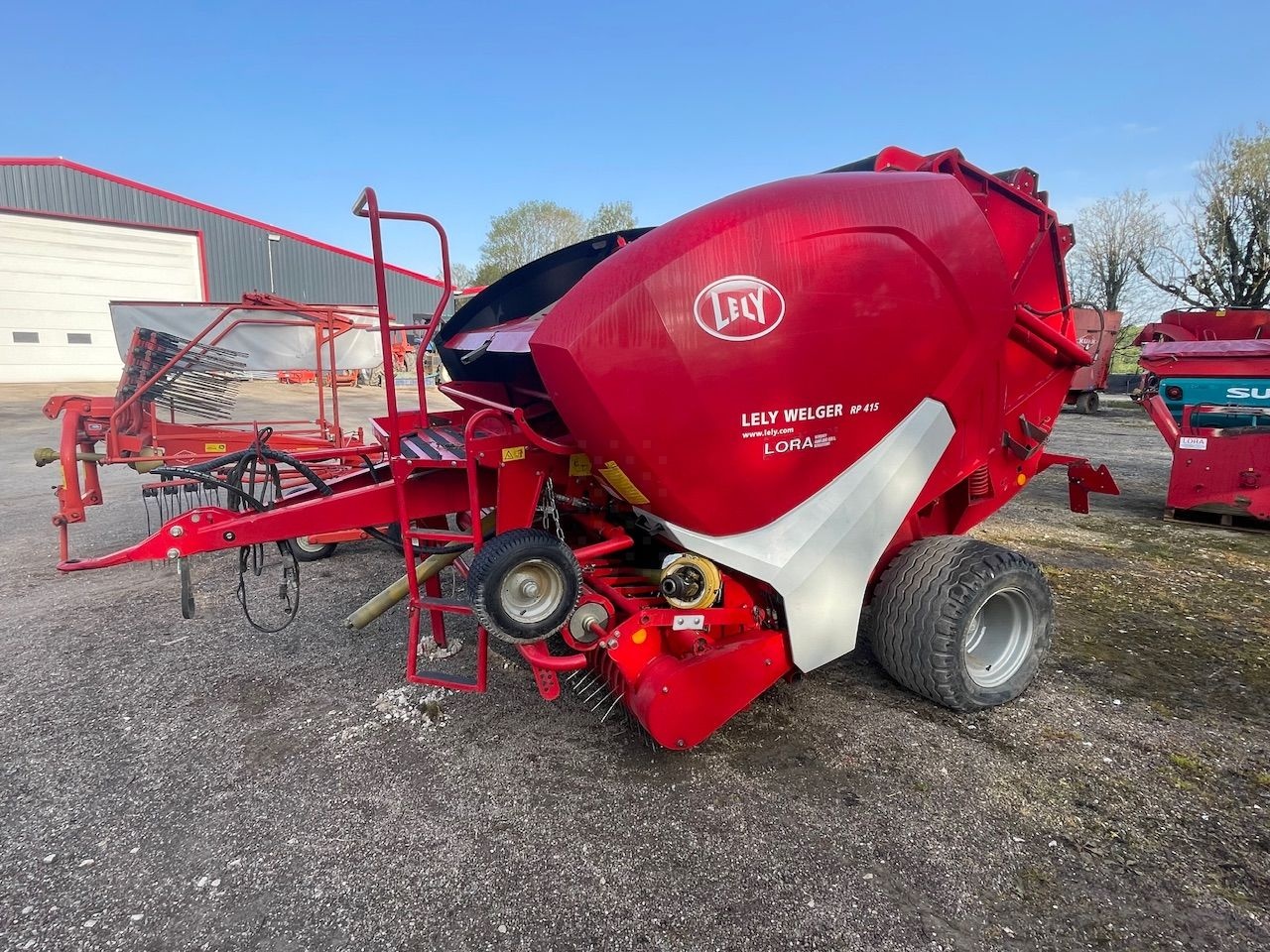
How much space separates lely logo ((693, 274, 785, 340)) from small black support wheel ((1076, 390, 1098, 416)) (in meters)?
19.3

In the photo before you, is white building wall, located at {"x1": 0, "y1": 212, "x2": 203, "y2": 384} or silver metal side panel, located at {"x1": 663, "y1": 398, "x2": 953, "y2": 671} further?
white building wall, located at {"x1": 0, "y1": 212, "x2": 203, "y2": 384}

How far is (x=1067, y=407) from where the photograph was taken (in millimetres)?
19766

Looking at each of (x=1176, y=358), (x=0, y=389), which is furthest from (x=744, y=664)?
(x=0, y=389)

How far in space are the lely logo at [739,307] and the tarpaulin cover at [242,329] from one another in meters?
5.53

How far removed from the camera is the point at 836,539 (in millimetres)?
2926

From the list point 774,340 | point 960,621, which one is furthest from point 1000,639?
point 774,340

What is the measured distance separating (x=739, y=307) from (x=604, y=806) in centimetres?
183

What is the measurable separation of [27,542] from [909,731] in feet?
A: 23.7

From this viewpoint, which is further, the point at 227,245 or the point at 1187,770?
the point at 227,245

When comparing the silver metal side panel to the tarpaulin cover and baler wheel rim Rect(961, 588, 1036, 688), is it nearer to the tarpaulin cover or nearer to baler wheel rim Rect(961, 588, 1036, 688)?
baler wheel rim Rect(961, 588, 1036, 688)

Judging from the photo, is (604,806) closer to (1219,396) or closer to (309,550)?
(309,550)

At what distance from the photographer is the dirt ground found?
2104 millimetres

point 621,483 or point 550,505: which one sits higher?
point 621,483

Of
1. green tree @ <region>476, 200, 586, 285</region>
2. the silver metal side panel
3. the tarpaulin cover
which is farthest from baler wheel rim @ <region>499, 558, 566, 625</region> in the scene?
green tree @ <region>476, 200, 586, 285</region>
